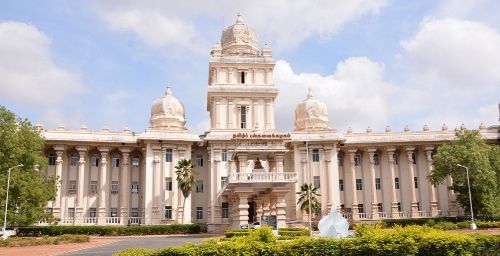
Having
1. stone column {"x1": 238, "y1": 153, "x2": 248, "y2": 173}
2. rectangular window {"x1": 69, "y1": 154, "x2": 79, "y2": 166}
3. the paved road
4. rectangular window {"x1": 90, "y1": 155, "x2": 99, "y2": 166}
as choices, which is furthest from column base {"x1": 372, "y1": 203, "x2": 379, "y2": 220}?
rectangular window {"x1": 69, "y1": 154, "x2": 79, "y2": 166}

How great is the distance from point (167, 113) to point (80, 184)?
13778mm

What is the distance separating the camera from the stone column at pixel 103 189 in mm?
57253

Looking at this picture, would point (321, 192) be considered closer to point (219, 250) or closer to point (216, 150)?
point (216, 150)

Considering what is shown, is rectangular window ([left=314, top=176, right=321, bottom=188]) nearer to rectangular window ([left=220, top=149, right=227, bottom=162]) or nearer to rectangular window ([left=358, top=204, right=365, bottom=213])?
rectangular window ([left=358, top=204, right=365, bottom=213])

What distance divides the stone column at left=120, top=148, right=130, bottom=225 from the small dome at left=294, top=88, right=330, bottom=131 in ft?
Answer: 73.4

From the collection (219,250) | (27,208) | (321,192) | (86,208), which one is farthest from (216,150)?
(219,250)

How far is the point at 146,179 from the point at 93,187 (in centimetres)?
771

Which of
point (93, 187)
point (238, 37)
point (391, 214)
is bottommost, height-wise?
point (391, 214)

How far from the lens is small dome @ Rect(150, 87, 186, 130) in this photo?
6159cm

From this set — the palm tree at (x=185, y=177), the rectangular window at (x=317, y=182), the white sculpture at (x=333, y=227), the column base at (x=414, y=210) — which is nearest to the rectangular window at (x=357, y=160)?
the rectangular window at (x=317, y=182)

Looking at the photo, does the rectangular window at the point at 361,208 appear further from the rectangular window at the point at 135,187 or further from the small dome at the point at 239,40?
the rectangular window at the point at 135,187

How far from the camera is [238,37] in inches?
2542

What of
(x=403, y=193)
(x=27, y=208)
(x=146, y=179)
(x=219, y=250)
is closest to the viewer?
(x=219, y=250)

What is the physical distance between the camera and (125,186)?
195 ft
